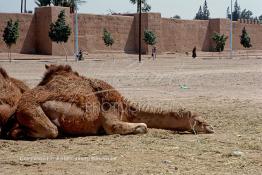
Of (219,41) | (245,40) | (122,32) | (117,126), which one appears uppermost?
(122,32)

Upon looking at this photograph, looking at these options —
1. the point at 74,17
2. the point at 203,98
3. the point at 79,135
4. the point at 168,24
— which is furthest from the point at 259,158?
the point at 168,24

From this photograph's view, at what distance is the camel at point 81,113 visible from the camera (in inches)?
277

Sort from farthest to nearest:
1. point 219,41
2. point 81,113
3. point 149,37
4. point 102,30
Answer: point 219,41 < point 149,37 < point 102,30 < point 81,113

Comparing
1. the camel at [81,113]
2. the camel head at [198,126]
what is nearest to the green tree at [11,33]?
the camel at [81,113]

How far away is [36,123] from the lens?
273 inches

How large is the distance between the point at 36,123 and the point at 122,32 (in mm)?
48500

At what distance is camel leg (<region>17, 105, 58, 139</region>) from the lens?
6.94 meters

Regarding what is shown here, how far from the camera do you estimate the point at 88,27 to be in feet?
169

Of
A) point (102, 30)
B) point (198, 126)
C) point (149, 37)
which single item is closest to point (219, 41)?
point (149, 37)

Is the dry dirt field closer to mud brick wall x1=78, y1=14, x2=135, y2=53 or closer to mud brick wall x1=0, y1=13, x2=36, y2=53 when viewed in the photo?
mud brick wall x1=0, y1=13, x2=36, y2=53

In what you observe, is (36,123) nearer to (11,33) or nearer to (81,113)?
(81,113)

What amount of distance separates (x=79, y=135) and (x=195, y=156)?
6.15 feet

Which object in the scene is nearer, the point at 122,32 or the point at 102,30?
the point at 102,30

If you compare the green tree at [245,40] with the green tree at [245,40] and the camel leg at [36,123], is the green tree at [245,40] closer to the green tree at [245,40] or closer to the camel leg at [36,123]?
the green tree at [245,40]
